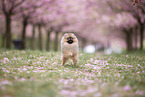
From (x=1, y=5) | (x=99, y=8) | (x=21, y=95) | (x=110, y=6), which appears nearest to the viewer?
(x=21, y=95)

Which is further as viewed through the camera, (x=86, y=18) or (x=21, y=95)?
(x=86, y=18)

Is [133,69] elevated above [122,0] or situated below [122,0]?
below

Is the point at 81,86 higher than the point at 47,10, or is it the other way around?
the point at 47,10

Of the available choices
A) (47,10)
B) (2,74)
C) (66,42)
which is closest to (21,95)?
(2,74)

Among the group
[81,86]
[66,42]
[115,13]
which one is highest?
[115,13]

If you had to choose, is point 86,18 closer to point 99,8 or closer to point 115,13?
point 99,8

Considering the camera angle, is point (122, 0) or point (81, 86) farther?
point (122, 0)

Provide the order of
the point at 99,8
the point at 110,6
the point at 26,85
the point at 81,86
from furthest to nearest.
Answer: the point at 99,8 < the point at 110,6 < the point at 81,86 < the point at 26,85

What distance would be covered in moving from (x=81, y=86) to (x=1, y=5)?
12.5 metres

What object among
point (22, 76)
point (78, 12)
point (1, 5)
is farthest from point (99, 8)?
point (22, 76)

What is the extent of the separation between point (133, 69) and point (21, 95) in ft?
19.7

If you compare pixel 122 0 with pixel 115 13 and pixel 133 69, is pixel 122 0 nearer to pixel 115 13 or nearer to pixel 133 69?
pixel 115 13

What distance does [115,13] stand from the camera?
17297 mm

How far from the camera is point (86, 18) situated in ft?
80.4
